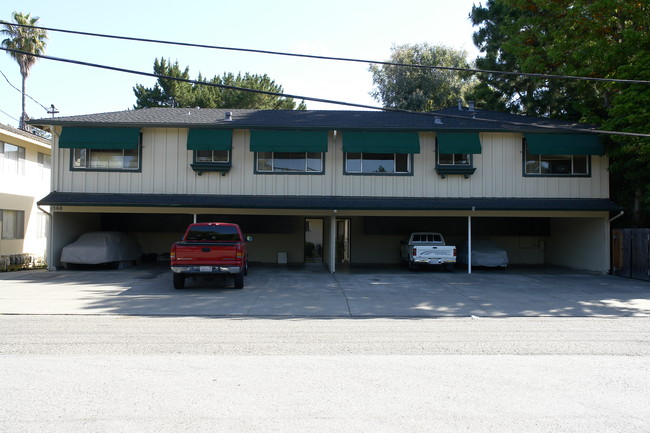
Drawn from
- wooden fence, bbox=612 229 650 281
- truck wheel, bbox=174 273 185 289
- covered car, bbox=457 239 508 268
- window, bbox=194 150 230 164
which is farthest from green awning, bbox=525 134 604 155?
truck wheel, bbox=174 273 185 289

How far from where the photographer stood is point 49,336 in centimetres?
910

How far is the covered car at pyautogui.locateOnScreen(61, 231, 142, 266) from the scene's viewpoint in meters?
20.2

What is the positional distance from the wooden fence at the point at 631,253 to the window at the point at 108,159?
62.9 feet

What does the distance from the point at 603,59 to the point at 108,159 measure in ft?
64.4

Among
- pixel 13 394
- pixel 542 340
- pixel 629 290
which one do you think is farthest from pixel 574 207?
pixel 13 394

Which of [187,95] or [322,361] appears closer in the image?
[322,361]

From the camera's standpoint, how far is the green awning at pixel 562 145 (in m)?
20.3

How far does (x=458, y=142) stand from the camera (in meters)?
20.3

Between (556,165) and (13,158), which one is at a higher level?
(13,158)

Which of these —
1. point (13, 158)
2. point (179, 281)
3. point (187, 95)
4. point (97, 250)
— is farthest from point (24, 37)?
point (179, 281)

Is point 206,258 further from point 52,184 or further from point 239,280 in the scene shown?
point 52,184

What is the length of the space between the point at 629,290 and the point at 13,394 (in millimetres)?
16831

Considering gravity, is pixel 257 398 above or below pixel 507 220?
below

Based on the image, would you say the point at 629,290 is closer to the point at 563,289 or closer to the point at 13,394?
the point at 563,289
